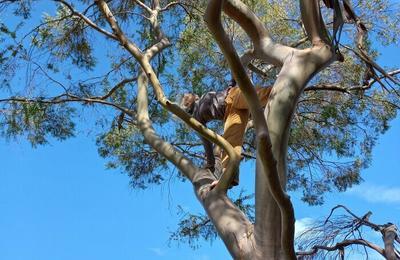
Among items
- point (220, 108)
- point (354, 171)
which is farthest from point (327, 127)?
point (220, 108)

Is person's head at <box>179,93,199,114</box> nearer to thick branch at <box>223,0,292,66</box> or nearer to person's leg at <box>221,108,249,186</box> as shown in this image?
person's leg at <box>221,108,249,186</box>

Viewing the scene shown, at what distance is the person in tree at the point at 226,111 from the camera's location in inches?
160

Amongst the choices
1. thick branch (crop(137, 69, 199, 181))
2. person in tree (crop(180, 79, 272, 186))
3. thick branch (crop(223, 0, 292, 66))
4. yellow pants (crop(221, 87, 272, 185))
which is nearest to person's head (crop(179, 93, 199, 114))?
person in tree (crop(180, 79, 272, 186))

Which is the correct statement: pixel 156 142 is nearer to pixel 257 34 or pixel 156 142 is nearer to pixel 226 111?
pixel 226 111

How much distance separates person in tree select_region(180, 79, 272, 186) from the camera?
4.06 m

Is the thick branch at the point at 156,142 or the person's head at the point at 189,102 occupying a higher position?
the person's head at the point at 189,102

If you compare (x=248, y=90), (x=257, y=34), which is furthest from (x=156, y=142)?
(x=248, y=90)

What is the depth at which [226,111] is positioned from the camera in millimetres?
4348

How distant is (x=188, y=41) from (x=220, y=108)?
296 cm

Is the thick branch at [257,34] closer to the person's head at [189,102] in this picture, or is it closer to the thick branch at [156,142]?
the thick branch at [156,142]

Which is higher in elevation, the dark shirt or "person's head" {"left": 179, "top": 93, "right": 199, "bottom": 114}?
"person's head" {"left": 179, "top": 93, "right": 199, "bottom": 114}

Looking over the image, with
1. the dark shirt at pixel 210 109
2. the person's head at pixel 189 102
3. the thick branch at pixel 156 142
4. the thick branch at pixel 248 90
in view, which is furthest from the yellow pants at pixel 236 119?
the thick branch at pixel 248 90

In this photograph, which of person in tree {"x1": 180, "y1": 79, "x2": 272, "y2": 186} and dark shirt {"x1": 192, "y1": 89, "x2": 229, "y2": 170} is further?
dark shirt {"x1": 192, "y1": 89, "x2": 229, "y2": 170}

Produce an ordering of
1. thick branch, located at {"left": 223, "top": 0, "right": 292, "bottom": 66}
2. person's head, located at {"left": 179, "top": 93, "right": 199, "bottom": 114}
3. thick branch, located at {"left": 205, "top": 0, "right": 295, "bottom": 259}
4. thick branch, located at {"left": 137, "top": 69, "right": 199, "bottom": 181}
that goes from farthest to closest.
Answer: person's head, located at {"left": 179, "top": 93, "right": 199, "bottom": 114} → thick branch, located at {"left": 137, "top": 69, "right": 199, "bottom": 181} → thick branch, located at {"left": 223, "top": 0, "right": 292, "bottom": 66} → thick branch, located at {"left": 205, "top": 0, "right": 295, "bottom": 259}
